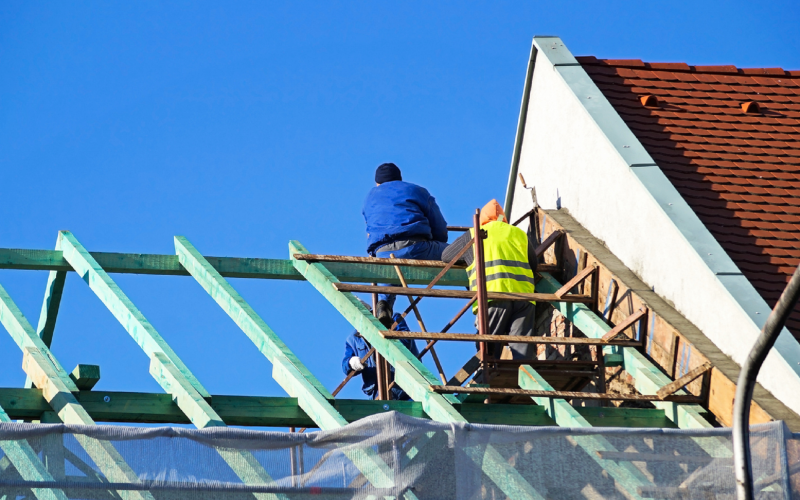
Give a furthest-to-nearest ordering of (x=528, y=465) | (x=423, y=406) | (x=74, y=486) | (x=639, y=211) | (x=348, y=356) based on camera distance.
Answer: (x=348, y=356), (x=639, y=211), (x=423, y=406), (x=528, y=465), (x=74, y=486)

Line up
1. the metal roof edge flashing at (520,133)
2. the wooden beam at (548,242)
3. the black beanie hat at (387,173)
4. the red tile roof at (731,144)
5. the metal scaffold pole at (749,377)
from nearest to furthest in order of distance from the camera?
1. the metal scaffold pole at (749,377)
2. the red tile roof at (731,144)
3. the wooden beam at (548,242)
4. the black beanie hat at (387,173)
5. the metal roof edge flashing at (520,133)

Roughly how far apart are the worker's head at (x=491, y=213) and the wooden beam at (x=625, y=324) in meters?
2.30

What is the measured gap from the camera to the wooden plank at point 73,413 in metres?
6.60

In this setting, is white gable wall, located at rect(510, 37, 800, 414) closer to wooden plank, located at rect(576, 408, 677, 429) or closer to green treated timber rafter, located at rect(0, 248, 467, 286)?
wooden plank, located at rect(576, 408, 677, 429)

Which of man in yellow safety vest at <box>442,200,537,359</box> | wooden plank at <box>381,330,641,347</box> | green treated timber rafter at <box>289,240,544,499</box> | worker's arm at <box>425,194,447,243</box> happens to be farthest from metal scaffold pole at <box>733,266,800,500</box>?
worker's arm at <box>425,194,447,243</box>

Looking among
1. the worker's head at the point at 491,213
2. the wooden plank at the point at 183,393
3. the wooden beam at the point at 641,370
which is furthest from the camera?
the worker's head at the point at 491,213

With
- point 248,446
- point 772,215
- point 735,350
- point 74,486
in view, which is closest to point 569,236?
point 772,215

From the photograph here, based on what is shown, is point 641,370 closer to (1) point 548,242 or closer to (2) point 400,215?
(1) point 548,242

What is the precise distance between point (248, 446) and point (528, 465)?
5.48 feet

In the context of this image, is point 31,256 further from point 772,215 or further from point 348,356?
point 772,215

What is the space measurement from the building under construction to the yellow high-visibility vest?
12.9 inches

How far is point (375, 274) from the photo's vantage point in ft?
38.9

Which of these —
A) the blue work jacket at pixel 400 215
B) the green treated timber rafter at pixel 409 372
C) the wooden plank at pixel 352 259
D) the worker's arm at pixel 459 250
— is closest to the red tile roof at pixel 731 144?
the worker's arm at pixel 459 250

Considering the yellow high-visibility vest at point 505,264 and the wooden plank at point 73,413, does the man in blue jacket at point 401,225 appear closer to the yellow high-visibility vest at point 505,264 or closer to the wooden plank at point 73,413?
the yellow high-visibility vest at point 505,264
